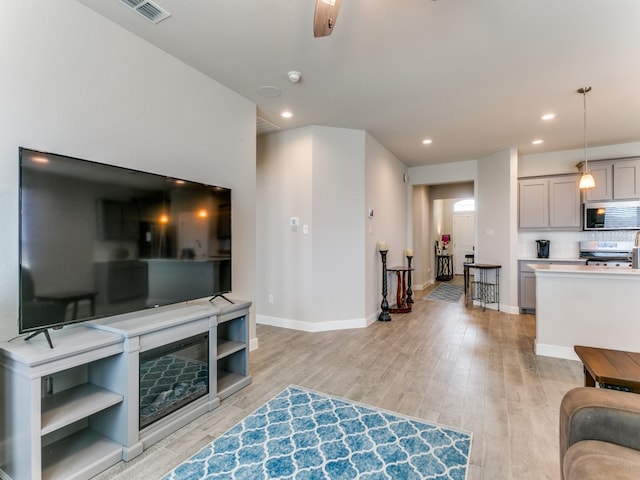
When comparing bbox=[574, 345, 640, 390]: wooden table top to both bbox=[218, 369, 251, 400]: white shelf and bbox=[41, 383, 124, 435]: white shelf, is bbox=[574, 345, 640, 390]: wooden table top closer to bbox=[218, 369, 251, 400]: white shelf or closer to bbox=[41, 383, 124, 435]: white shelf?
bbox=[218, 369, 251, 400]: white shelf

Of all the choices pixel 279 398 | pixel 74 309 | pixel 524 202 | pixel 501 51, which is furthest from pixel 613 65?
pixel 74 309

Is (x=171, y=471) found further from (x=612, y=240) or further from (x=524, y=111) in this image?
(x=612, y=240)

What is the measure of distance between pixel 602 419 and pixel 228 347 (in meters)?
2.26

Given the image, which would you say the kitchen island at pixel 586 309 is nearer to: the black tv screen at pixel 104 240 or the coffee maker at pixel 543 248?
the coffee maker at pixel 543 248

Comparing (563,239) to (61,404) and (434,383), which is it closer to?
(434,383)

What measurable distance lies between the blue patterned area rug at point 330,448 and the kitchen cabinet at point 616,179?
188 inches

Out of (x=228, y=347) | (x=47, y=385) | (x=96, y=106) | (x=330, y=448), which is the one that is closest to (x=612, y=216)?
(x=330, y=448)

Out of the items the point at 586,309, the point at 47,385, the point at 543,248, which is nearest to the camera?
the point at 47,385

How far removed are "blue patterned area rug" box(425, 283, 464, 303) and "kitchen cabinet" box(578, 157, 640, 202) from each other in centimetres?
284

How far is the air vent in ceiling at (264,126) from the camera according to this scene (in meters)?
3.93

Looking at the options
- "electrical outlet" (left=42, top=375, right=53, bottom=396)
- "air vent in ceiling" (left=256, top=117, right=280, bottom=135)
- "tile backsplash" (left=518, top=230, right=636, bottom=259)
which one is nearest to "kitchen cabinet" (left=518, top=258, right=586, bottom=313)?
"tile backsplash" (left=518, top=230, right=636, bottom=259)

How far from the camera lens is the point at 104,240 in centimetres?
181

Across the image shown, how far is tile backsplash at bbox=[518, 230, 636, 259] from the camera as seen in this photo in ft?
16.2

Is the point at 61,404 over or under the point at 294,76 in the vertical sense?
under
